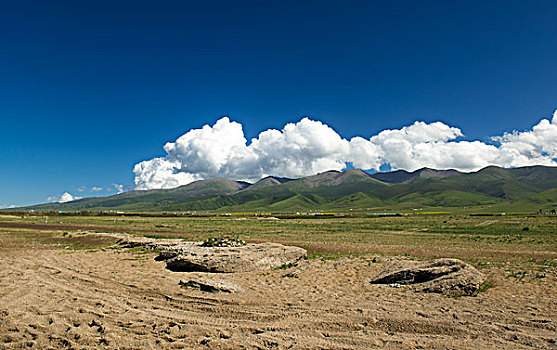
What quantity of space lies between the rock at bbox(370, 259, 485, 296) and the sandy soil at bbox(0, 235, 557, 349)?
0.60 metres

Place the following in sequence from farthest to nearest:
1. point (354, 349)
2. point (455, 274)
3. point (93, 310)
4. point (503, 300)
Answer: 1. point (455, 274)
2. point (503, 300)
3. point (93, 310)
4. point (354, 349)

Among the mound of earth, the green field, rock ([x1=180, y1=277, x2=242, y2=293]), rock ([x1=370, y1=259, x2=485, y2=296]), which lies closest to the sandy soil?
rock ([x1=180, y1=277, x2=242, y2=293])

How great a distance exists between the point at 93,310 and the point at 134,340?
11.2 feet

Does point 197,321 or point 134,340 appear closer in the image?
point 134,340

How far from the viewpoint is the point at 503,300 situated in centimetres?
1265

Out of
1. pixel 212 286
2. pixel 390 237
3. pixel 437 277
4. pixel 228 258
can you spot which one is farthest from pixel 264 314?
pixel 390 237

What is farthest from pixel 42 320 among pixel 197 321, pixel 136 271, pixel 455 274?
pixel 455 274

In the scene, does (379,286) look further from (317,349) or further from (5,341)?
(5,341)

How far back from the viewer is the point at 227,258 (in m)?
18.8

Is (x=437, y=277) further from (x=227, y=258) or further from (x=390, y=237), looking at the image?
(x=390, y=237)

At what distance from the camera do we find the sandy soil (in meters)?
8.89

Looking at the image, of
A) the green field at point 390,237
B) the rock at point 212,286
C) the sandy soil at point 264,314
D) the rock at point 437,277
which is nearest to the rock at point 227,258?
the sandy soil at point 264,314

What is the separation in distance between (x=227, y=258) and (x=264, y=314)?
26.6ft

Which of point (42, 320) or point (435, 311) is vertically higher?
point (42, 320)
